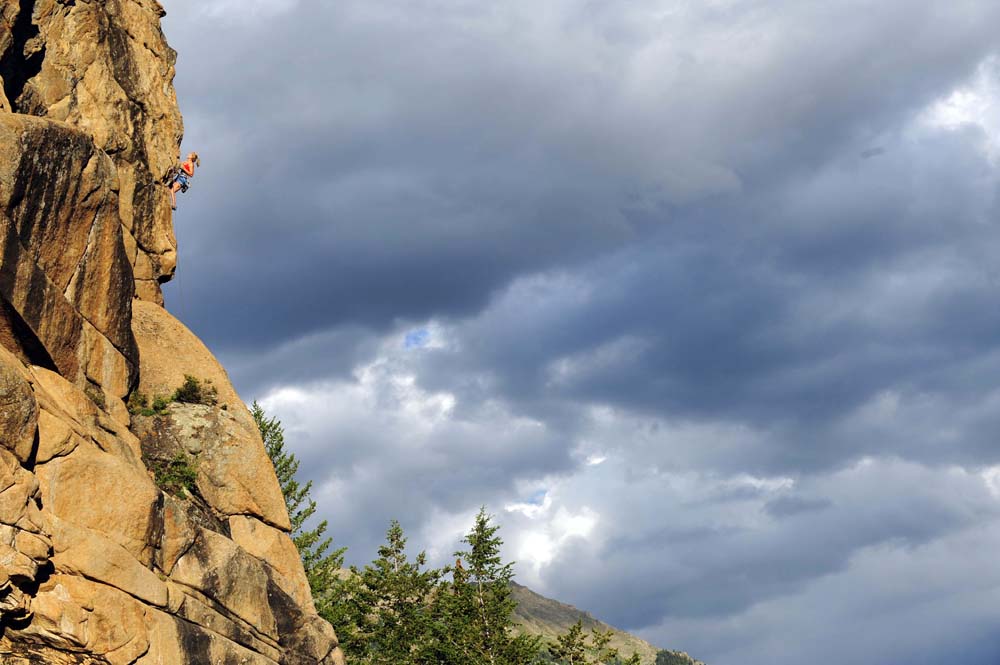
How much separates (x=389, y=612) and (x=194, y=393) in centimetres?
3313

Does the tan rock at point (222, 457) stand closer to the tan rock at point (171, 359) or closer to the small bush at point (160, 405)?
the small bush at point (160, 405)

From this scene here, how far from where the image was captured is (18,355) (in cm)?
3484

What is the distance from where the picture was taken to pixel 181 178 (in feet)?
183

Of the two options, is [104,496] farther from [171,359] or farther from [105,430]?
[171,359]

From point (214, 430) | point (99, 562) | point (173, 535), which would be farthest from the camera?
point (214, 430)

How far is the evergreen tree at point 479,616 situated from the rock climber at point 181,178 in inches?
1240

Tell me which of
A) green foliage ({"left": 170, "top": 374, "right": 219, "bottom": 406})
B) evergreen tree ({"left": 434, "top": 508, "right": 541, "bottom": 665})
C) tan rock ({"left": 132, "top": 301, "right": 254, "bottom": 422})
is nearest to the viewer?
green foliage ({"left": 170, "top": 374, "right": 219, "bottom": 406})

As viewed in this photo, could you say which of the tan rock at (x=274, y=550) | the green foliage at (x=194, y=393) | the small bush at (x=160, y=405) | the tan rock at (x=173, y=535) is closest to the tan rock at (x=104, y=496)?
the tan rock at (x=173, y=535)

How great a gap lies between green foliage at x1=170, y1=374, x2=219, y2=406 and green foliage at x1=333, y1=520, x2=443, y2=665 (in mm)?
29258

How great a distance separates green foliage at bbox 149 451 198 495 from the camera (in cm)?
4166

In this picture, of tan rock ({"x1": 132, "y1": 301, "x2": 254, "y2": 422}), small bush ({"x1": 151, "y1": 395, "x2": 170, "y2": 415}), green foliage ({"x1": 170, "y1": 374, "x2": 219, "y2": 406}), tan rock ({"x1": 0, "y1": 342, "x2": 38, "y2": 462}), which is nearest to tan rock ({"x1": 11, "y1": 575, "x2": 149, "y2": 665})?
tan rock ({"x1": 0, "y1": 342, "x2": 38, "y2": 462})

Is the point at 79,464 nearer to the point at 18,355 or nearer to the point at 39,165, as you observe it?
the point at 18,355

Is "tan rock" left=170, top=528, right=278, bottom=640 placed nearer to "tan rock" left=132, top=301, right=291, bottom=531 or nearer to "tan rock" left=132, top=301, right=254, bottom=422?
"tan rock" left=132, top=301, right=291, bottom=531

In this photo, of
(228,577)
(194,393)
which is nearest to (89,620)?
(228,577)
